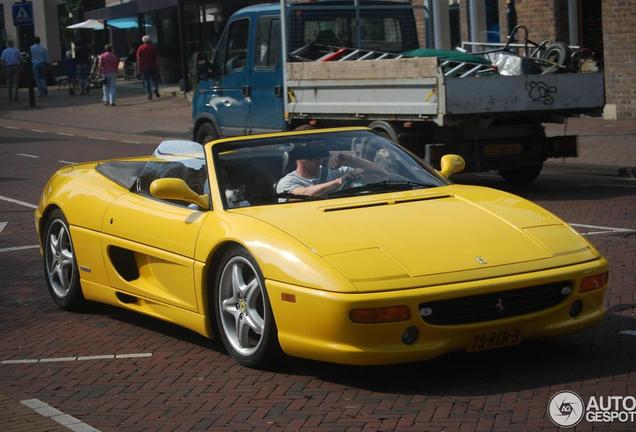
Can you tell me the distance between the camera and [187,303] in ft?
23.5

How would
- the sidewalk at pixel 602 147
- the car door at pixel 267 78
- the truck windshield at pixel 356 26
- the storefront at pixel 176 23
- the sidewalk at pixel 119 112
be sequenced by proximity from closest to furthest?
the truck windshield at pixel 356 26 < the sidewalk at pixel 602 147 < the car door at pixel 267 78 < the sidewalk at pixel 119 112 < the storefront at pixel 176 23

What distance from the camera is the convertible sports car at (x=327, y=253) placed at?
19.9 ft

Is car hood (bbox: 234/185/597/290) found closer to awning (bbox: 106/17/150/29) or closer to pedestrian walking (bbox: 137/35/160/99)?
pedestrian walking (bbox: 137/35/160/99)

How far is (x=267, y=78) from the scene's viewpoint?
17062mm

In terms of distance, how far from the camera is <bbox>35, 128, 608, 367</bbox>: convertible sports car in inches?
238

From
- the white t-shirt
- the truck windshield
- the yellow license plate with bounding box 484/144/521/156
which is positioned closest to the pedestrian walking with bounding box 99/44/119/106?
the truck windshield

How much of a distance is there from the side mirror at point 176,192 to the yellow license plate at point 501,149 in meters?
7.90

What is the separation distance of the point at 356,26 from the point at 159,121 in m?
14.0

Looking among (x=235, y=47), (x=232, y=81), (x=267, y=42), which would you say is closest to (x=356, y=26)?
(x=267, y=42)

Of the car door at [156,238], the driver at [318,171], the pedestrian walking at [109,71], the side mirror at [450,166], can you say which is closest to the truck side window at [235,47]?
the car door at [156,238]

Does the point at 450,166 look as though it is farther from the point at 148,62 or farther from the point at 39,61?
the point at 39,61

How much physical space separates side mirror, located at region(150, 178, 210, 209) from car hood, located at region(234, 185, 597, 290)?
1.43 ft

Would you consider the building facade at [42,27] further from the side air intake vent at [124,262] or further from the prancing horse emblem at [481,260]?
the prancing horse emblem at [481,260]

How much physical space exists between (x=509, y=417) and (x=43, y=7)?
5771cm
